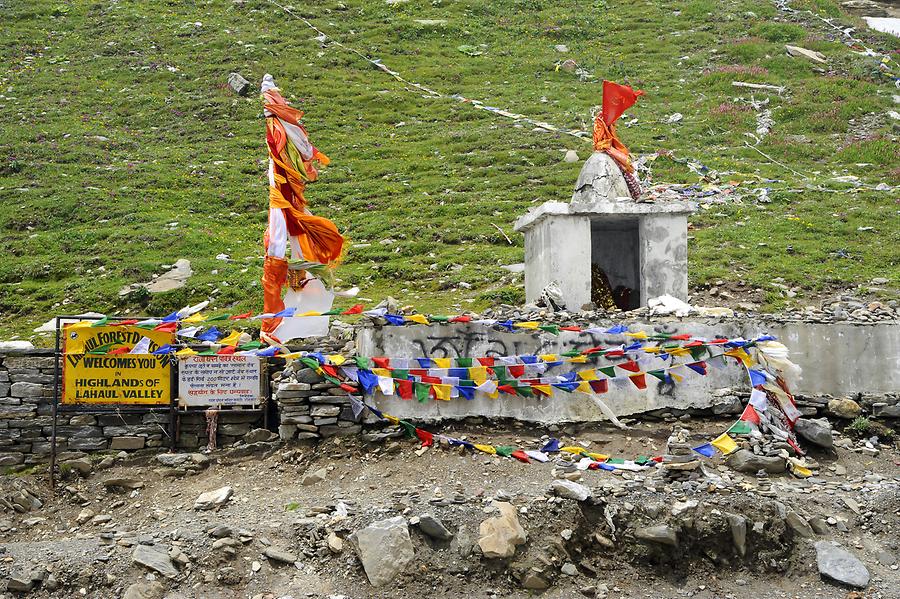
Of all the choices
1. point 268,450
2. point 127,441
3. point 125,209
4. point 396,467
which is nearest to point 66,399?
point 127,441

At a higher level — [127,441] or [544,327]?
[544,327]

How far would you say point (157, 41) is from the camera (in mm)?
36594

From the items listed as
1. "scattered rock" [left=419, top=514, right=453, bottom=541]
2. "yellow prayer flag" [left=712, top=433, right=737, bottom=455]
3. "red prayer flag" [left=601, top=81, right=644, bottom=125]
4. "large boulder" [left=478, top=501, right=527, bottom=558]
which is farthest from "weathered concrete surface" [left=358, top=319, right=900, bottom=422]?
"red prayer flag" [left=601, top=81, right=644, bottom=125]

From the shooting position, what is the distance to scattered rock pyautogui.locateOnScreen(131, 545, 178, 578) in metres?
7.89

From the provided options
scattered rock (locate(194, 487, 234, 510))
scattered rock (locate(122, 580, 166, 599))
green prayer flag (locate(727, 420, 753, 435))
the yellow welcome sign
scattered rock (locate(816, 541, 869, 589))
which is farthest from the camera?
the yellow welcome sign

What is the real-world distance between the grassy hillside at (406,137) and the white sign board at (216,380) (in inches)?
232

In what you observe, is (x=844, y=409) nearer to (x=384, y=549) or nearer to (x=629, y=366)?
(x=629, y=366)

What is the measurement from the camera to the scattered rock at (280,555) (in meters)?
8.16

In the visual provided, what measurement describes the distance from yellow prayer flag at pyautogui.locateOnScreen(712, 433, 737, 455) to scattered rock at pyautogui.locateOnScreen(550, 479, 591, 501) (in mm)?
1968

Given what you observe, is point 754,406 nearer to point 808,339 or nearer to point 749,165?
point 808,339

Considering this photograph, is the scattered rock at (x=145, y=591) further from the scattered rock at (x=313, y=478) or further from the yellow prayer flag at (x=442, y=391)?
the yellow prayer flag at (x=442, y=391)

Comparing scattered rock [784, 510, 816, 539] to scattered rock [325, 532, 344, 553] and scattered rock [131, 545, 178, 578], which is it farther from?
scattered rock [131, 545, 178, 578]

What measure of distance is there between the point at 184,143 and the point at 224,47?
9148 mm

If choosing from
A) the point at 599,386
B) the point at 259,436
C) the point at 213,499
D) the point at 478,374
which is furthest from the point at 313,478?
the point at 599,386
